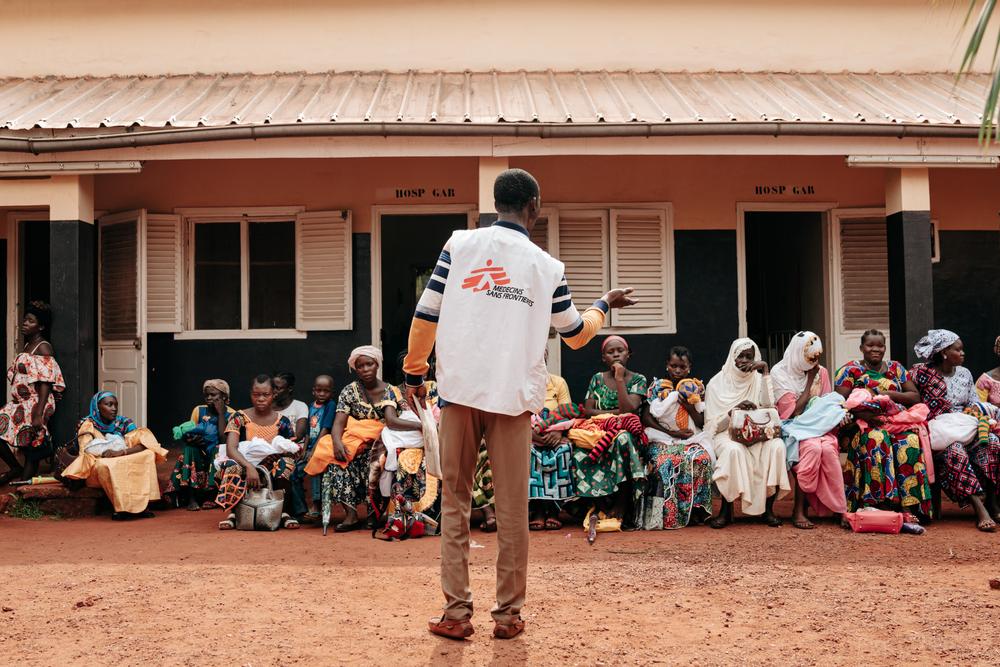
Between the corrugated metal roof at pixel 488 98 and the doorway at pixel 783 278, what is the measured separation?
1320 mm

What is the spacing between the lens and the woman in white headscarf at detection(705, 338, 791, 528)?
244 inches

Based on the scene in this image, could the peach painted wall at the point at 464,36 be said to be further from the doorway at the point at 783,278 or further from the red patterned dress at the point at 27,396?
the red patterned dress at the point at 27,396

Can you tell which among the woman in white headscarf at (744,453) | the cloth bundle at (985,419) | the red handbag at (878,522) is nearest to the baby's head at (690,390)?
the woman in white headscarf at (744,453)

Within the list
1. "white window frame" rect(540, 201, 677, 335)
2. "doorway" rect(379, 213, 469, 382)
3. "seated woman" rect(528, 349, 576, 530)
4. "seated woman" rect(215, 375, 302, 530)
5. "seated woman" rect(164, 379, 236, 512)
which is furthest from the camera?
"doorway" rect(379, 213, 469, 382)

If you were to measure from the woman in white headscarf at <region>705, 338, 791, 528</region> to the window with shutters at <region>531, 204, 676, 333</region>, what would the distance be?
201 centimetres

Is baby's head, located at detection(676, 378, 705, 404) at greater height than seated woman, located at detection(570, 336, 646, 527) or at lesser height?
→ greater

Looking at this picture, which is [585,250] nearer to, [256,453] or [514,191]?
[256,453]

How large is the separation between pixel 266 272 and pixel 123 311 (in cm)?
129

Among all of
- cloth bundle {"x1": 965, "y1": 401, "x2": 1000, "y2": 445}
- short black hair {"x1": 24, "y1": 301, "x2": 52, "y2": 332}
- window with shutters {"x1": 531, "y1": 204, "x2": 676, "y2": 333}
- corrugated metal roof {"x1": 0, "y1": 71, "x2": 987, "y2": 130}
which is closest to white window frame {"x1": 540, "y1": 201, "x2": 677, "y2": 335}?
window with shutters {"x1": 531, "y1": 204, "x2": 676, "y2": 333}

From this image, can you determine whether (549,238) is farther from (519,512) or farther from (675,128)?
(519,512)

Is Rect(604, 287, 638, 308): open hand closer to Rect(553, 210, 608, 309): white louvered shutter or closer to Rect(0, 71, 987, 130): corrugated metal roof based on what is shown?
Rect(0, 71, 987, 130): corrugated metal roof

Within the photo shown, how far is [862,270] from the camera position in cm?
861

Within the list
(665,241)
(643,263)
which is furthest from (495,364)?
(665,241)

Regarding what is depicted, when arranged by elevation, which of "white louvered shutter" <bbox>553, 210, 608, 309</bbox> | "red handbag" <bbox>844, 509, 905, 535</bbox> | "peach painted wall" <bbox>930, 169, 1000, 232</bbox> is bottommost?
"red handbag" <bbox>844, 509, 905, 535</bbox>
